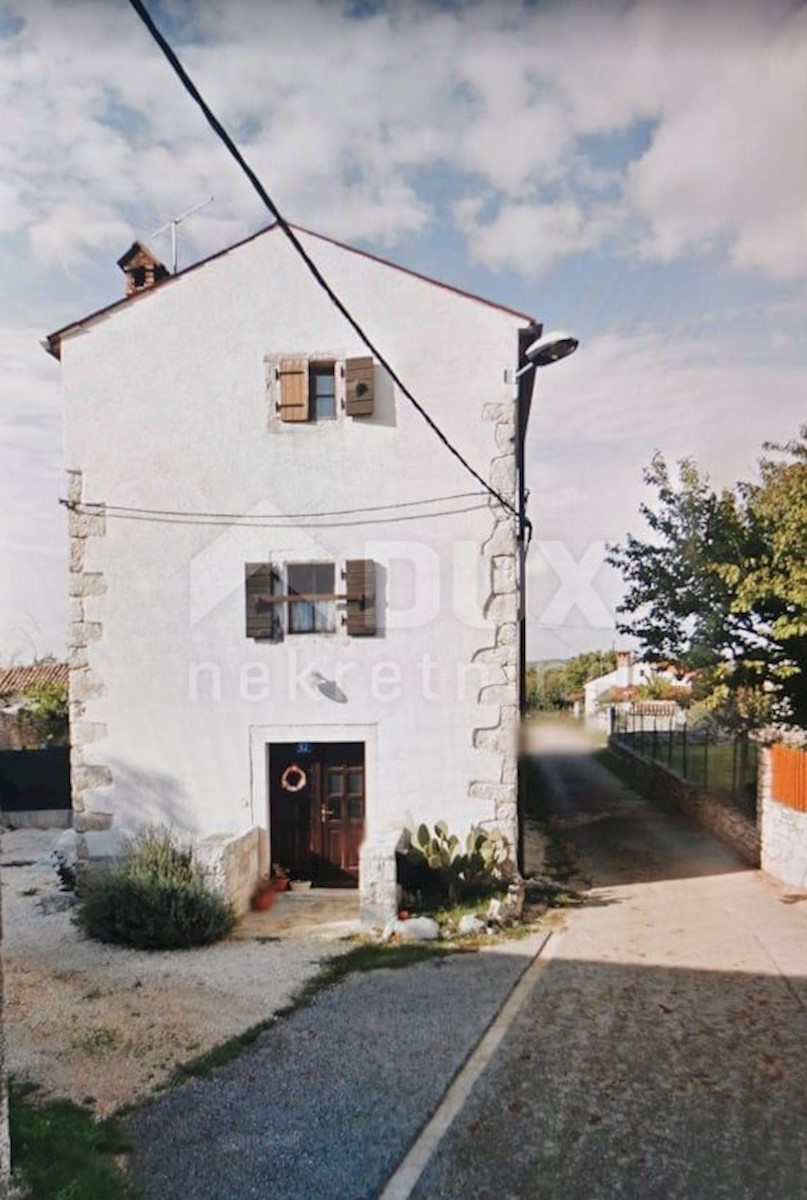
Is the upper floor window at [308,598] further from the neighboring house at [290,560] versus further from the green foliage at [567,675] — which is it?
the green foliage at [567,675]

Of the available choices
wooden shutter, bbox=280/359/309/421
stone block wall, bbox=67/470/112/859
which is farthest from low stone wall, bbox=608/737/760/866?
stone block wall, bbox=67/470/112/859

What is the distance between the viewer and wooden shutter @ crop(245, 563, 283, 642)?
9.04m

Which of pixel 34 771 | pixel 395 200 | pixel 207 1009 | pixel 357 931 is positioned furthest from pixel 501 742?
pixel 34 771

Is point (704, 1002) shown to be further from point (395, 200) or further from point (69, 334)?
point (69, 334)

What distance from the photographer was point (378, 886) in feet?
26.3

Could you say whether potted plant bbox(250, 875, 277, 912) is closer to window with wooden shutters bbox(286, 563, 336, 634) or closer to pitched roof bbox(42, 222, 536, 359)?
window with wooden shutters bbox(286, 563, 336, 634)

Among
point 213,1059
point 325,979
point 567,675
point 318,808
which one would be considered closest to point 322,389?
point 318,808

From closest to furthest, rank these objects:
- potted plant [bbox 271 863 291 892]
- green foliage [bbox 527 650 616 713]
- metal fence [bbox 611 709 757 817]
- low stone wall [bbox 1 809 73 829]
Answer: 1. potted plant [bbox 271 863 291 892]
2. metal fence [bbox 611 709 757 817]
3. low stone wall [bbox 1 809 73 829]
4. green foliage [bbox 527 650 616 713]

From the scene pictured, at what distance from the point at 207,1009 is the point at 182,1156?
77.7 inches

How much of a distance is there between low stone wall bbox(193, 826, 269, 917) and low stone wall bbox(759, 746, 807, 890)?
7.26m

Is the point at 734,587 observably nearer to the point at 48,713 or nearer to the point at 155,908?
the point at 155,908

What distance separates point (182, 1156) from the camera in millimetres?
3896

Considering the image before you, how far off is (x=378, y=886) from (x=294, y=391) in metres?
5.90

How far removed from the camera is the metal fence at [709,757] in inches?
504
